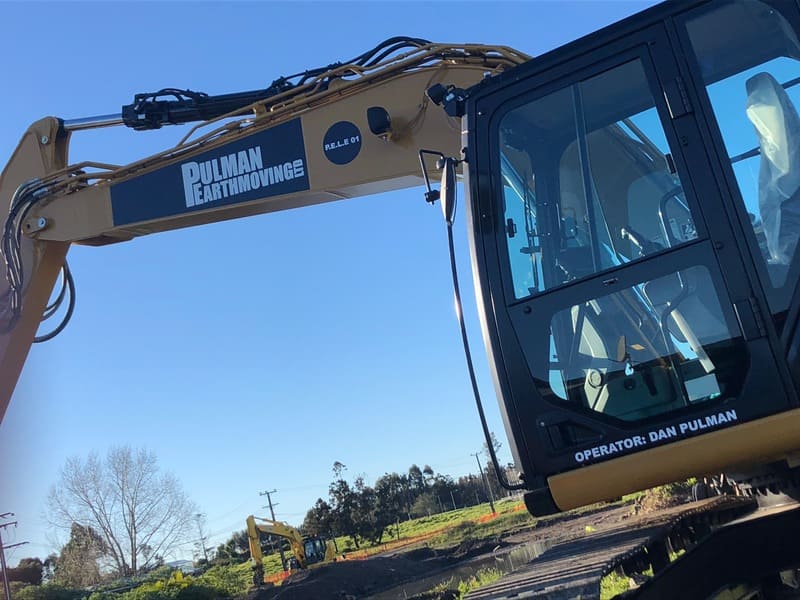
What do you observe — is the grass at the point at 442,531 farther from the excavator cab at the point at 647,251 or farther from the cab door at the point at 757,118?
the cab door at the point at 757,118

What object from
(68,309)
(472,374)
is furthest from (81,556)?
(472,374)

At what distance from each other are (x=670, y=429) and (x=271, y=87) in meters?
3.71

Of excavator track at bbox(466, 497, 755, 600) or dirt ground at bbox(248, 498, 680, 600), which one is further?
dirt ground at bbox(248, 498, 680, 600)

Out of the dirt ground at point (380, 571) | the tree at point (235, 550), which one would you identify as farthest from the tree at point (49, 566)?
the dirt ground at point (380, 571)

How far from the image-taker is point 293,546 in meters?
29.8

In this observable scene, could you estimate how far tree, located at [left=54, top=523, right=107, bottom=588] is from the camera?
37.0m

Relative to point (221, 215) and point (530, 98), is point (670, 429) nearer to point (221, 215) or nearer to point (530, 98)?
point (530, 98)

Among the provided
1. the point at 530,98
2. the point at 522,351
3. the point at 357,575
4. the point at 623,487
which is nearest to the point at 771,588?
the point at 623,487

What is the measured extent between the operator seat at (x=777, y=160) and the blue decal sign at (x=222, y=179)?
9.14 ft

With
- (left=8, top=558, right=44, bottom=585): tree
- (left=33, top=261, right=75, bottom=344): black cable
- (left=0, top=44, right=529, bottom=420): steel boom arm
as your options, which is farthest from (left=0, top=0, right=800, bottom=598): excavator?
(left=8, top=558, right=44, bottom=585): tree

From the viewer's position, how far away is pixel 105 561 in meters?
39.9

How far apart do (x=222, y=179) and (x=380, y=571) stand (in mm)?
20706

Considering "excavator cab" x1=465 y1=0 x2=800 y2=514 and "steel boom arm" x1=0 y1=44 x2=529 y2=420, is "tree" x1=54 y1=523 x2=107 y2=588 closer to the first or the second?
"steel boom arm" x1=0 y1=44 x2=529 y2=420

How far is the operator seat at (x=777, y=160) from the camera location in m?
3.30
